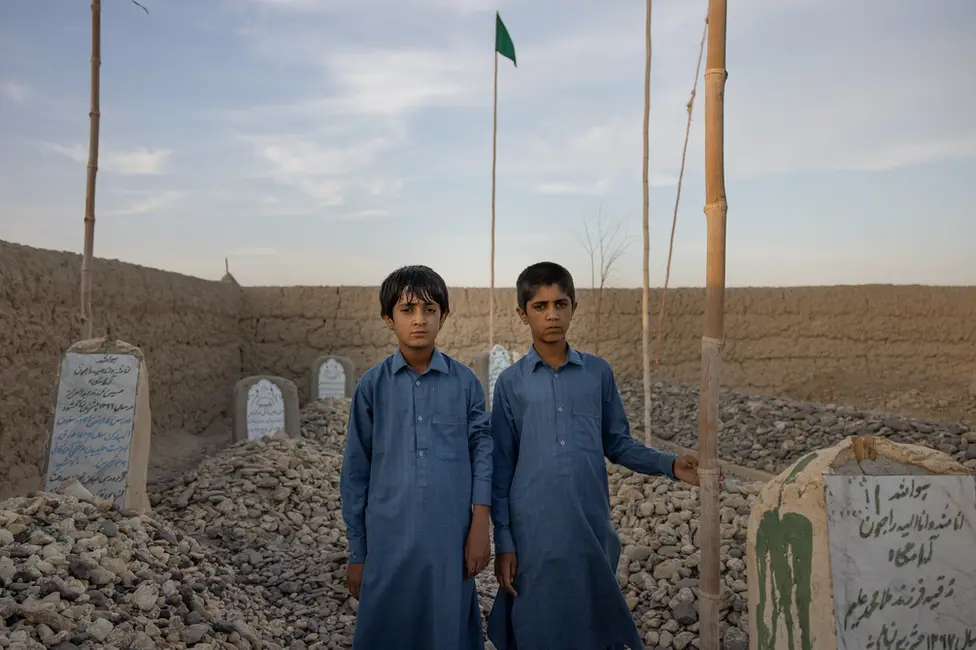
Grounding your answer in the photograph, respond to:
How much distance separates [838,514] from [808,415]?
6.73 m

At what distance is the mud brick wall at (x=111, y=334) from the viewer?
19.8 ft

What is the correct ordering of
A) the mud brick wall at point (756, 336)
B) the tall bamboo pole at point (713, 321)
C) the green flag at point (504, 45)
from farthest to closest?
the mud brick wall at point (756, 336) < the green flag at point (504, 45) < the tall bamboo pole at point (713, 321)

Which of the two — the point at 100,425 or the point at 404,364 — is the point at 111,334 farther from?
the point at 404,364

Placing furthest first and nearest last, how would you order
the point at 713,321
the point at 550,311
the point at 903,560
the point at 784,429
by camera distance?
the point at 784,429 < the point at 550,311 < the point at 713,321 < the point at 903,560

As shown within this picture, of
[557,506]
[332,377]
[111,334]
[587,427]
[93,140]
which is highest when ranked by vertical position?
[93,140]

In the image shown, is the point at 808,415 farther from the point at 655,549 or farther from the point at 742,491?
the point at 655,549


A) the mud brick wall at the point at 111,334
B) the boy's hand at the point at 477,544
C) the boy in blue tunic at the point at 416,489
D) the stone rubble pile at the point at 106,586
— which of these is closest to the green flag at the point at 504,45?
the mud brick wall at the point at 111,334

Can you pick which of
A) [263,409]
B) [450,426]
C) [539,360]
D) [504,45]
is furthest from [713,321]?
[504,45]

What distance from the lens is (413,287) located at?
2.07 meters

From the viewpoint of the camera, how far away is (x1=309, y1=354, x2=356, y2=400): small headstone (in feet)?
33.8

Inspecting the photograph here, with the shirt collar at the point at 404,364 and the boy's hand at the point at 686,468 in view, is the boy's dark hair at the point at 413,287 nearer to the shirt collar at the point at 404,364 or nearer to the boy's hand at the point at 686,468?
the shirt collar at the point at 404,364

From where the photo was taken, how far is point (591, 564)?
2141 millimetres

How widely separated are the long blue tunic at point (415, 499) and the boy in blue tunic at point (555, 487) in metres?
0.12

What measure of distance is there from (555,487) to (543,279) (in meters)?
0.62
